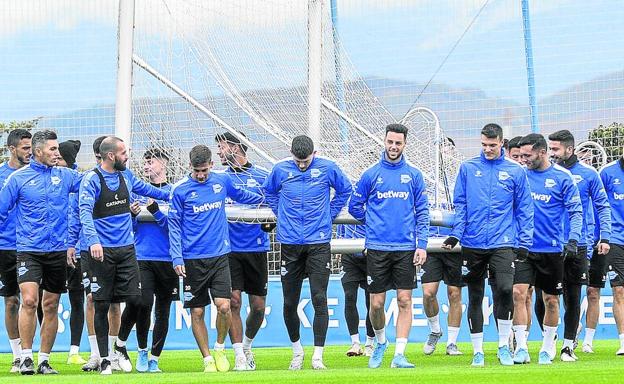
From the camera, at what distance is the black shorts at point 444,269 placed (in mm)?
15094

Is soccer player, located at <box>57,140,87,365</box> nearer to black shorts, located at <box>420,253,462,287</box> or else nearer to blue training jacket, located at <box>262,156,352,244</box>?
blue training jacket, located at <box>262,156,352,244</box>

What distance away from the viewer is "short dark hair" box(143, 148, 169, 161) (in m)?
14.3

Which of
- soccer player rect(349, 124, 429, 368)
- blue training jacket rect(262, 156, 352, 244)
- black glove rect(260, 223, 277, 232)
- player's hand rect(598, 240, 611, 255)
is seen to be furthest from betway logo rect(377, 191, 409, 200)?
player's hand rect(598, 240, 611, 255)

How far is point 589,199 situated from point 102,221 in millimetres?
5551

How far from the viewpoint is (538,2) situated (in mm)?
26438

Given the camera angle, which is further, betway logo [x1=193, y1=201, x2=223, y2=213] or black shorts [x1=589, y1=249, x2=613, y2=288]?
black shorts [x1=589, y1=249, x2=613, y2=288]

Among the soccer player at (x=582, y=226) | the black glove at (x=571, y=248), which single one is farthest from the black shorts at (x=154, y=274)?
the soccer player at (x=582, y=226)

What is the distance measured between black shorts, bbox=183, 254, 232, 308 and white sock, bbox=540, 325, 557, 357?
3.35 m

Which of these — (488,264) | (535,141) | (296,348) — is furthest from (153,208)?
(535,141)

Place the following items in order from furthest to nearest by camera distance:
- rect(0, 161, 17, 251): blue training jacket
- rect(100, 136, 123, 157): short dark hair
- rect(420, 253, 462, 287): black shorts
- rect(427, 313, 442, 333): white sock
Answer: rect(427, 313, 442, 333): white sock
rect(420, 253, 462, 287): black shorts
rect(0, 161, 17, 251): blue training jacket
rect(100, 136, 123, 157): short dark hair

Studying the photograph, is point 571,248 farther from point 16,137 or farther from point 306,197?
point 16,137

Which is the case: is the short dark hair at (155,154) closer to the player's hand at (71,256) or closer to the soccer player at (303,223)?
the player's hand at (71,256)

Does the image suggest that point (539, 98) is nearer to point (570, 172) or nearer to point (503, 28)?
point (503, 28)

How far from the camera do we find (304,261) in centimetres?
1305
